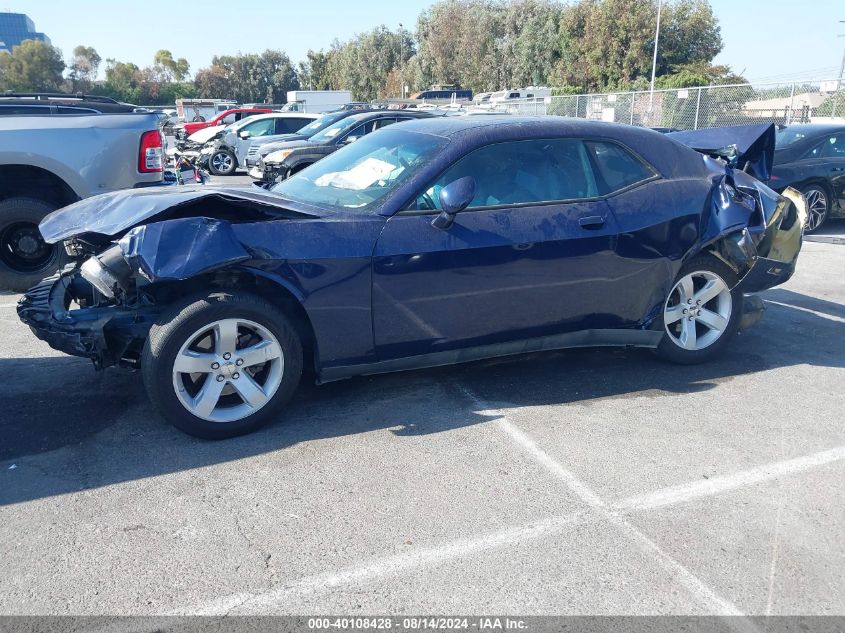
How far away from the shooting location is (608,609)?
2.58 metres

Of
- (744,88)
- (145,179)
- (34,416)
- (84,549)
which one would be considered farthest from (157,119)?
(744,88)

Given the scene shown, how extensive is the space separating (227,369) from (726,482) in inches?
101

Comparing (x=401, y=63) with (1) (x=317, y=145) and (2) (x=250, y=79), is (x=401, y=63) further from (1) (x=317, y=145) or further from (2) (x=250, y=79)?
(1) (x=317, y=145)

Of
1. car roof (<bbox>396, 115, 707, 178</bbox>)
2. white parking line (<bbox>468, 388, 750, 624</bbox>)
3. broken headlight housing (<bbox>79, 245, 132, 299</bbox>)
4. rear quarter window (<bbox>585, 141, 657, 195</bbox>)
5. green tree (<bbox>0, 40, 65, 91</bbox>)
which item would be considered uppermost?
green tree (<bbox>0, 40, 65, 91</bbox>)

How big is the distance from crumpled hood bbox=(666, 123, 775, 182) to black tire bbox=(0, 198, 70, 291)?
5603mm

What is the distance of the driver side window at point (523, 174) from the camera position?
13.8 feet

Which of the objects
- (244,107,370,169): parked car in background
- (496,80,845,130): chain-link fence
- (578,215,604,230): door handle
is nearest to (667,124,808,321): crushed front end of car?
(578,215,604,230): door handle

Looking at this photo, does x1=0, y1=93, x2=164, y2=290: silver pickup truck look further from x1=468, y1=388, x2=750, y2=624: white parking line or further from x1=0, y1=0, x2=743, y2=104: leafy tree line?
x1=0, y1=0, x2=743, y2=104: leafy tree line

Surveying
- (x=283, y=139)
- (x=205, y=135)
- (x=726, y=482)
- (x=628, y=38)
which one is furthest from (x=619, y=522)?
(x=628, y=38)

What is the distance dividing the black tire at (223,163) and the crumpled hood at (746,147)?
630 inches

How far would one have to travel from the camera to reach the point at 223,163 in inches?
779

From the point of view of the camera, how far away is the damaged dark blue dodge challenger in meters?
3.67

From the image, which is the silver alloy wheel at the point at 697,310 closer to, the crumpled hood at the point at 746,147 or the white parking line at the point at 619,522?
the crumpled hood at the point at 746,147

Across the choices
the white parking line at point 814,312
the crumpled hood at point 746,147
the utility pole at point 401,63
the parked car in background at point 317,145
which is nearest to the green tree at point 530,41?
the utility pole at point 401,63
